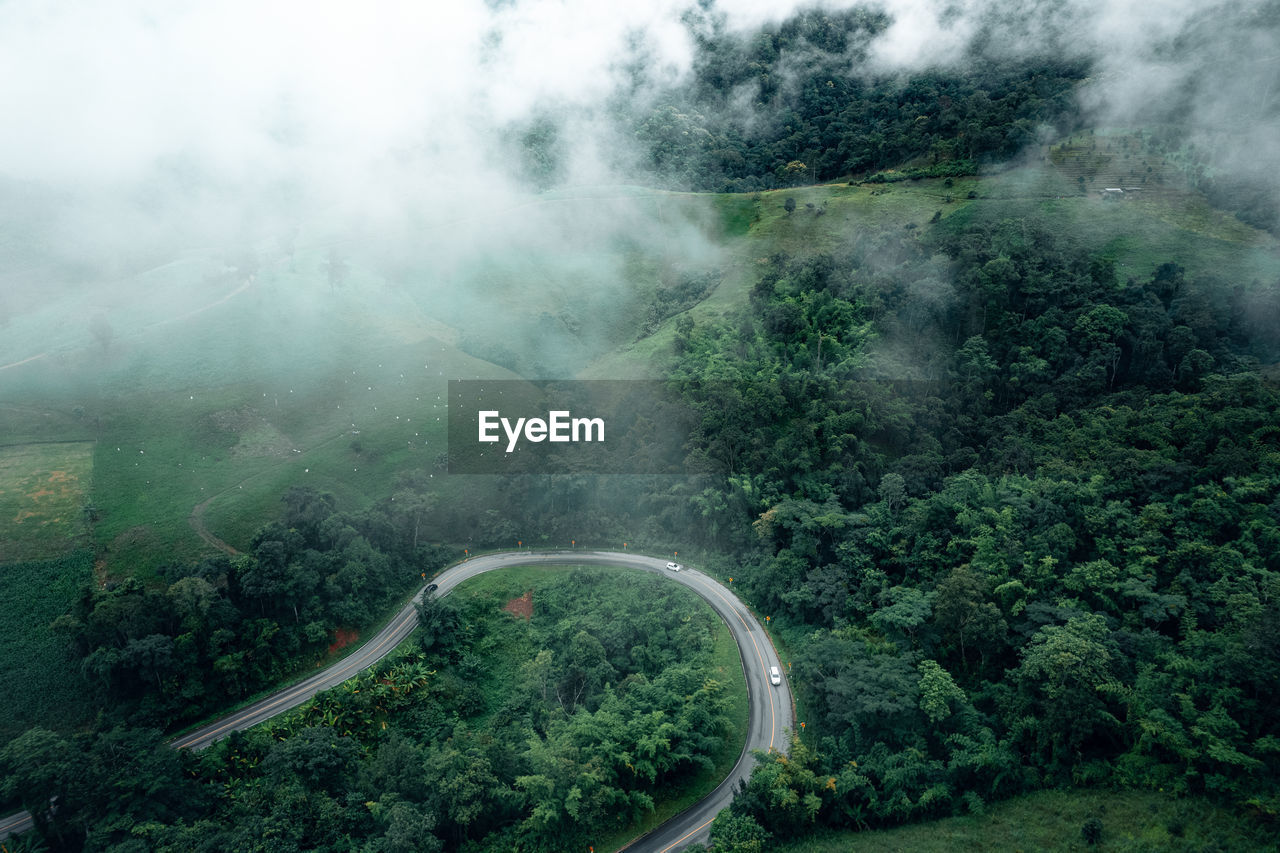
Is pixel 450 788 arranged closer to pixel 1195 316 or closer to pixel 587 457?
pixel 587 457

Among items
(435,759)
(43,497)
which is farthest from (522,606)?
(43,497)

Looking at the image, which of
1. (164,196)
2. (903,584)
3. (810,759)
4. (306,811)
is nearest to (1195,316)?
(903,584)

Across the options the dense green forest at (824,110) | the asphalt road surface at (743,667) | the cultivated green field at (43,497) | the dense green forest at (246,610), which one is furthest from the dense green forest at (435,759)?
the dense green forest at (824,110)

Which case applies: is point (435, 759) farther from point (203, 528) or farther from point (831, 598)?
point (203, 528)

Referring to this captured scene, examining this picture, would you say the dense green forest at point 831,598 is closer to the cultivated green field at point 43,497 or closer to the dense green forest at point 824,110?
the cultivated green field at point 43,497

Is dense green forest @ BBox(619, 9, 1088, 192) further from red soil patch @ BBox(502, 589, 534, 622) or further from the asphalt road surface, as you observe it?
red soil patch @ BBox(502, 589, 534, 622)
